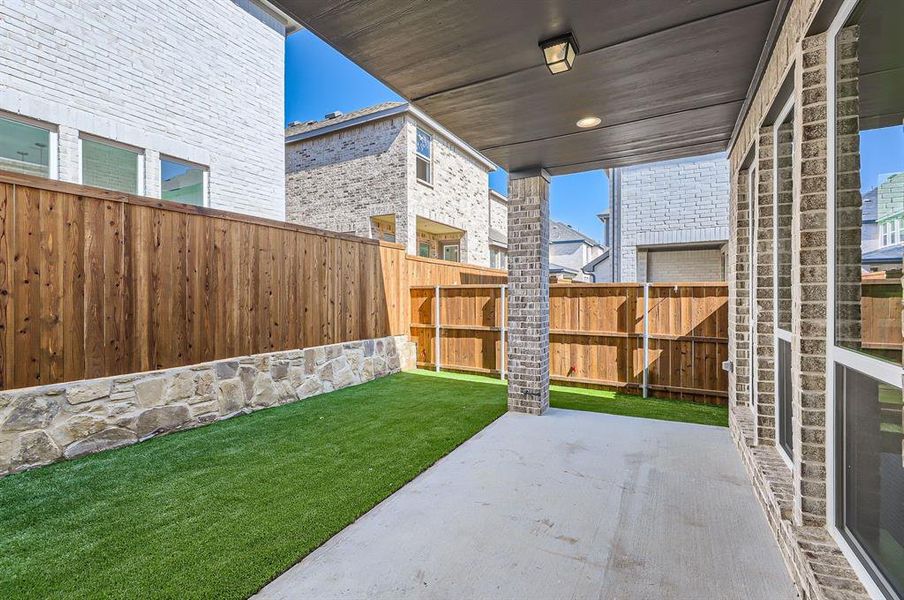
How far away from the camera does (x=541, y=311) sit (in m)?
5.15

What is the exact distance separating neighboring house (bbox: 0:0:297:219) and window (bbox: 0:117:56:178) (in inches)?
0.5

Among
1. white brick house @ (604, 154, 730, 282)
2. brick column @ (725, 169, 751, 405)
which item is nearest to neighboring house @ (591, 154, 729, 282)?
white brick house @ (604, 154, 730, 282)

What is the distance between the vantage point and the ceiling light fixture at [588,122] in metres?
3.84

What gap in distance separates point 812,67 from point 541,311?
11.4 ft

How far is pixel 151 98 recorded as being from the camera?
6348 mm

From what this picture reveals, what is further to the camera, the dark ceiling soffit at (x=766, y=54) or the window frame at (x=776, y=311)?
the window frame at (x=776, y=311)

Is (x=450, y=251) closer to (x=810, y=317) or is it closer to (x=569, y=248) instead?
(x=810, y=317)

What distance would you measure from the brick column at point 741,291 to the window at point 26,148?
8038 mm

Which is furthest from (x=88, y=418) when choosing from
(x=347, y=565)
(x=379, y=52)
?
(x=379, y=52)

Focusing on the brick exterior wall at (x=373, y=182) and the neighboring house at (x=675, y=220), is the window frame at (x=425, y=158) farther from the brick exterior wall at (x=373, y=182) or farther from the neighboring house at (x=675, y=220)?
the neighboring house at (x=675, y=220)

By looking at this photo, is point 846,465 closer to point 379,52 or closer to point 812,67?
point 812,67

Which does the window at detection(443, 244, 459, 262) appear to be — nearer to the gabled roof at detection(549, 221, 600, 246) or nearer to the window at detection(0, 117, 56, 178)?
the window at detection(0, 117, 56, 178)

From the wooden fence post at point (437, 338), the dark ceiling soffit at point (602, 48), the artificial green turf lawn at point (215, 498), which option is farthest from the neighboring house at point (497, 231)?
the dark ceiling soffit at point (602, 48)

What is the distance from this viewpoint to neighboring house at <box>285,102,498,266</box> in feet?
36.7
